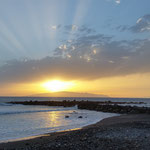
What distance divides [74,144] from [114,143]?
1.96 meters

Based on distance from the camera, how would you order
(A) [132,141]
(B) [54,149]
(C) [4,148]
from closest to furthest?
(B) [54,149]
(C) [4,148]
(A) [132,141]

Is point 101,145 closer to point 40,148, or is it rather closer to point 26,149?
point 40,148

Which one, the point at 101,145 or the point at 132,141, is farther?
the point at 132,141

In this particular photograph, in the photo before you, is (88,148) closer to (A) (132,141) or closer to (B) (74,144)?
(B) (74,144)

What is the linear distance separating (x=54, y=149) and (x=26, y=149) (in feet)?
4.16

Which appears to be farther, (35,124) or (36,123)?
(36,123)

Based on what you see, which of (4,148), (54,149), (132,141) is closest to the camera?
(54,149)

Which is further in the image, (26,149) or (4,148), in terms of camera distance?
(4,148)

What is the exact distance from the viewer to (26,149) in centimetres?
797

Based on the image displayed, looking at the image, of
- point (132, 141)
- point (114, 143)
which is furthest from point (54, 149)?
point (132, 141)

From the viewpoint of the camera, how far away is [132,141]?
907 cm

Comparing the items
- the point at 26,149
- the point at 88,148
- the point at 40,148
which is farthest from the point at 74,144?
the point at 26,149

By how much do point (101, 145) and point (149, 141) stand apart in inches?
103

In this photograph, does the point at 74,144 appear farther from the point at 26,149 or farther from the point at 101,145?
the point at 26,149
